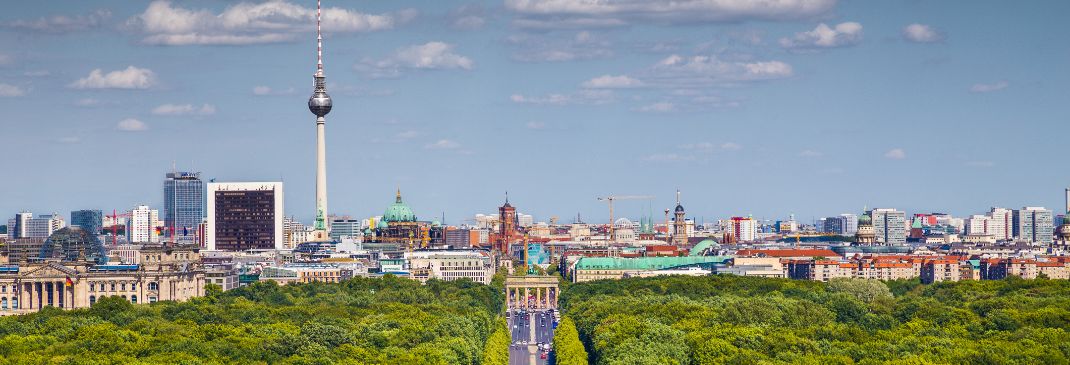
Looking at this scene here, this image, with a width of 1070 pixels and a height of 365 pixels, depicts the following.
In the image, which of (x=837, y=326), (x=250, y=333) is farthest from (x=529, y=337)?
(x=250, y=333)

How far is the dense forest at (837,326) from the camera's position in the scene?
105188mm

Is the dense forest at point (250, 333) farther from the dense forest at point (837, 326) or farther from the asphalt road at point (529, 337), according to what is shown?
the dense forest at point (837, 326)

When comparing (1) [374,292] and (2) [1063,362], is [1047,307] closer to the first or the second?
(2) [1063,362]

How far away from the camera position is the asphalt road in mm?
134125

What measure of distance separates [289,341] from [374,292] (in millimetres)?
76827

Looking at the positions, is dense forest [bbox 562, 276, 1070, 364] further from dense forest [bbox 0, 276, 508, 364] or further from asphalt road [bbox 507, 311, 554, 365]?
dense forest [bbox 0, 276, 508, 364]

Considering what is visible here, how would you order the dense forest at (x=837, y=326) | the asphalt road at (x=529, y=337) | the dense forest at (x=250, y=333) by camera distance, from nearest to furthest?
the dense forest at (x=837, y=326) < the dense forest at (x=250, y=333) < the asphalt road at (x=529, y=337)

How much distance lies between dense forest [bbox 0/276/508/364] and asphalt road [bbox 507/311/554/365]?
1.92 metres

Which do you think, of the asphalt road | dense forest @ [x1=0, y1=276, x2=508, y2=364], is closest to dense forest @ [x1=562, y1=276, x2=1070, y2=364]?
the asphalt road

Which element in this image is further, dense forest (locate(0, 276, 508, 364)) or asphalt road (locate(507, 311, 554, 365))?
asphalt road (locate(507, 311, 554, 365))

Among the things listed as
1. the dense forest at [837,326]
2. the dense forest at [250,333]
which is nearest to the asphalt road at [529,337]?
the dense forest at [250,333]

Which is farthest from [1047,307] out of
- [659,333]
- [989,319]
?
[659,333]

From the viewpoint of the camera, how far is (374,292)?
634ft

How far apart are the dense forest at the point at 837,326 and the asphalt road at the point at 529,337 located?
8.26ft
